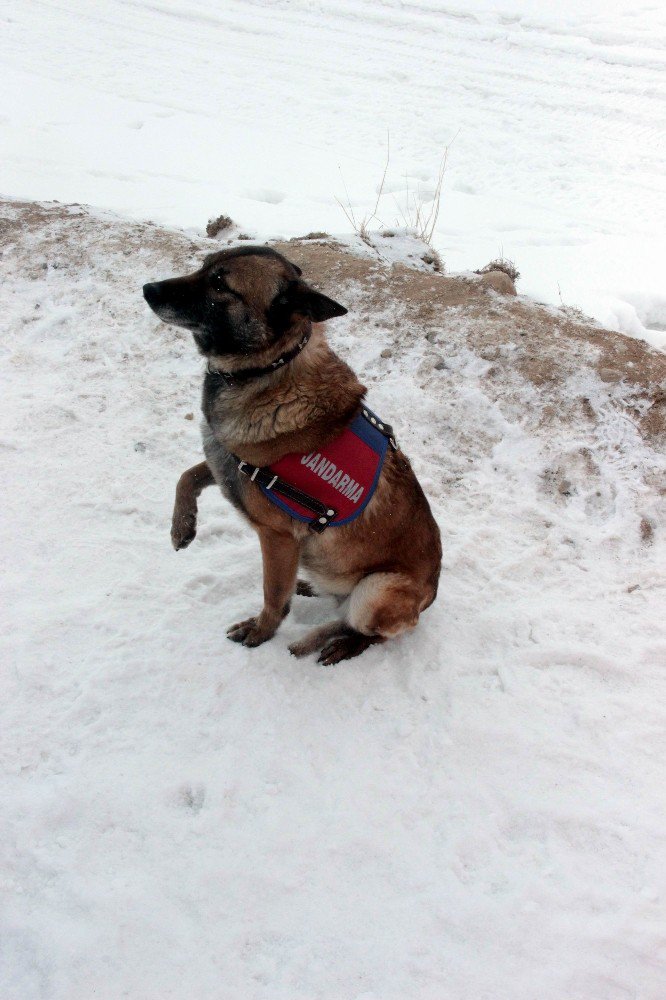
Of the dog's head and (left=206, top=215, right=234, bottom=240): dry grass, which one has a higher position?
the dog's head

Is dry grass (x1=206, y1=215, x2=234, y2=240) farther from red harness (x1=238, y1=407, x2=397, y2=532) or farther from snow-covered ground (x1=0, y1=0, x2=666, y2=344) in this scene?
red harness (x1=238, y1=407, x2=397, y2=532)

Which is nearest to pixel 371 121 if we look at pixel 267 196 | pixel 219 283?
pixel 267 196

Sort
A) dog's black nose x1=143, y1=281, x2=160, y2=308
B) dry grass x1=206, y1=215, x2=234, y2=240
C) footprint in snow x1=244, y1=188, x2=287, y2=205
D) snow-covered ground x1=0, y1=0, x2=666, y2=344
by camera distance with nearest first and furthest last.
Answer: dog's black nose x1=143, y1=281, x2=160, y2=308
dry grass x1=206, y1=215, x2=234, y2=240
snow-covered ground x1=0, y1=0, x2=666, y2=344
footprint in snow x1=244, y1=188, x2=287, y2=205

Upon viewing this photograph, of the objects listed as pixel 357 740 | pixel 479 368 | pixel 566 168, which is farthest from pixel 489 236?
pixel 357 740

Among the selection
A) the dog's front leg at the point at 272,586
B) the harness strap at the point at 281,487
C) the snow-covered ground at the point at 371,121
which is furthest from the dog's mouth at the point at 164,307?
the snow-covered ground at the point at 371,121

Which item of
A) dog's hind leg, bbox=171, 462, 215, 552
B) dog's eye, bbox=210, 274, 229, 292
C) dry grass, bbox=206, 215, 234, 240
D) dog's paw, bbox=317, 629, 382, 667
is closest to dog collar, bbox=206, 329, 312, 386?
dog's eye, bbox=210, 274, 229, 292

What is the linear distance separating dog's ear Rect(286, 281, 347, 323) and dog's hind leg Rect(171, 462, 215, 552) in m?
0.95

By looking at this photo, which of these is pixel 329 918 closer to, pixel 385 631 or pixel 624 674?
pixel 385 631

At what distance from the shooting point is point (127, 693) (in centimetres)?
263

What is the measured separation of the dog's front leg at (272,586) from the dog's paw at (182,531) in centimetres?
50

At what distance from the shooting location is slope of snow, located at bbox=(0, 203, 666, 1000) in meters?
2.02

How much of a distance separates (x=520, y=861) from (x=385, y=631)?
1.03m

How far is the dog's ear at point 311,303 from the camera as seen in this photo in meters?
2.33

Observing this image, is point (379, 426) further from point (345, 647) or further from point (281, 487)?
point (345, 647)
